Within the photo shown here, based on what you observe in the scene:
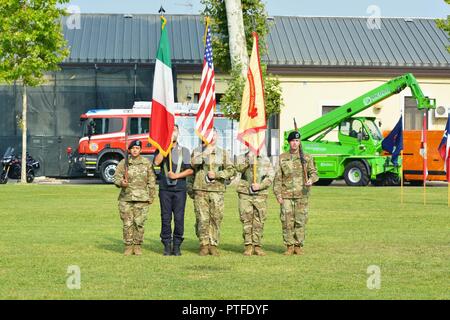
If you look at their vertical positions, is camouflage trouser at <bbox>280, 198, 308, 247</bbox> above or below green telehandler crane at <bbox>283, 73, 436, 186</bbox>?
below

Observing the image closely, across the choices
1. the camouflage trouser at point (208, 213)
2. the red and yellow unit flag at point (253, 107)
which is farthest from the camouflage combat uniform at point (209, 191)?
the red and yellow unit flag at point (253, 107)

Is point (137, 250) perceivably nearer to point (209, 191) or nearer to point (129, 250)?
point (129, 250)

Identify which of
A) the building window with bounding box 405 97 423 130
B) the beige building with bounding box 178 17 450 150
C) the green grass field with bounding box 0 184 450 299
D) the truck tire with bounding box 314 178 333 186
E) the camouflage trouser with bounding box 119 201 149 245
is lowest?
the green grass field with bounding box 0 184 450 299

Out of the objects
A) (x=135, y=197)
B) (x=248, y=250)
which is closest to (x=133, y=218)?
(x=135, y=197)

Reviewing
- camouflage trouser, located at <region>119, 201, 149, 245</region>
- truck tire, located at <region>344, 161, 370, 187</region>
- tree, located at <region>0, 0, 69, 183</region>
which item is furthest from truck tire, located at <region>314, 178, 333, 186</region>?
camouflage trouser, located at <region>119, 201, 149, 245</region>

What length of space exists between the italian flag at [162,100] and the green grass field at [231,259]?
5.94 ft

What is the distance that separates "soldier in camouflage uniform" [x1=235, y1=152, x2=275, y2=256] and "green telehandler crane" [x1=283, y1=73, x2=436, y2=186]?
24661mm

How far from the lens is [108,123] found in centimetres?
4334

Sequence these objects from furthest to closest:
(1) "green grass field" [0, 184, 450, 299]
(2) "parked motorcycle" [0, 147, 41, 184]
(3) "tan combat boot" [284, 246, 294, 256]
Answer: (2) "parked motorcycle" [0, 147, 41, 184] → (3) "tan combat boot" [284, 246, 294, 256] → (1) "green grass field" [0, 184, 450, 299]

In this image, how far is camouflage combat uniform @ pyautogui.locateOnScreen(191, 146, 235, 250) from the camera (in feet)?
56.2

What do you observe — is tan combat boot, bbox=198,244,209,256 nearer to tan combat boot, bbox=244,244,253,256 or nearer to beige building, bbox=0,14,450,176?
tan combat boot, bbox=244,244,253,256

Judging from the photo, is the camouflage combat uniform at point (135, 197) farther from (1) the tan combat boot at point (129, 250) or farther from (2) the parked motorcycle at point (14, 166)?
(2) the parked motorcycle at point (14, 166)

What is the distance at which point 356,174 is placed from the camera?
42.0 m

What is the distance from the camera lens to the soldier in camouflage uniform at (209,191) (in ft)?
56.2
